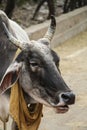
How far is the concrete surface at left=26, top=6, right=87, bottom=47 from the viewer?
10.2m

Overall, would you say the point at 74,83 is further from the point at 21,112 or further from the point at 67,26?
the point at 67,26

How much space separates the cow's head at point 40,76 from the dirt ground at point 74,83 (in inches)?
65.0

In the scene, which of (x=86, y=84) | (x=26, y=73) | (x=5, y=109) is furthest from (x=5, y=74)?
(x=86, y=84)

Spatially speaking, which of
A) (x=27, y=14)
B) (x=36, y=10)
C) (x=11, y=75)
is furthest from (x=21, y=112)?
(x=27, y=14)

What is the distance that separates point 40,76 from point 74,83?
148 inches

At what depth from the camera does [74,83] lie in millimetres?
7730

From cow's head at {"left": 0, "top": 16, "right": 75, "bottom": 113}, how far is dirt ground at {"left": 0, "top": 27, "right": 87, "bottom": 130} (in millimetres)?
1651

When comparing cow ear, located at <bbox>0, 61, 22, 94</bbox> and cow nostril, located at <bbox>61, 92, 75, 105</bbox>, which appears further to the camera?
cow ear, located at <bbox>0, 61, 22, 94</bbox>

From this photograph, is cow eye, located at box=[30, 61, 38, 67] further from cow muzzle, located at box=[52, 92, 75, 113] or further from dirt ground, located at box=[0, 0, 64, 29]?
dirt ground, located at box=[0, 0, 64, 29]

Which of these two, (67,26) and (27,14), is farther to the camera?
(27,14)

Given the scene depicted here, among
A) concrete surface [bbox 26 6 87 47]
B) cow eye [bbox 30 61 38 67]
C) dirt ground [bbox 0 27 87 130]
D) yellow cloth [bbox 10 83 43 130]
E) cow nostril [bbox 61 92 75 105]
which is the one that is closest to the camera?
cow nostril [bbox 61 92 75 105]

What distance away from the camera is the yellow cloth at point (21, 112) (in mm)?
4250

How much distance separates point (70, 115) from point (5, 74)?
7.53 ft

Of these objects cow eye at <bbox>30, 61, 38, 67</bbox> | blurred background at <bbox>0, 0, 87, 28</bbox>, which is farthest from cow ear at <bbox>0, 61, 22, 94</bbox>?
blurred background at <bbox>0, 0, 87, 28</bbox>
